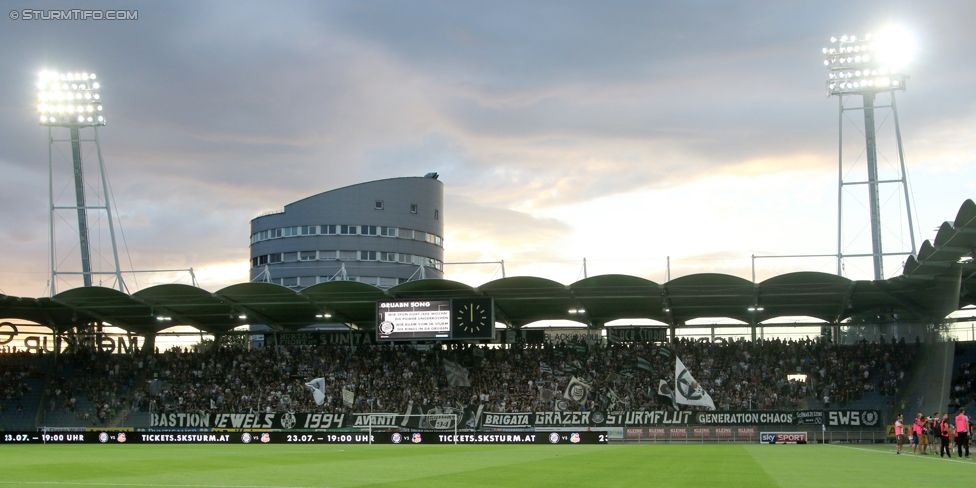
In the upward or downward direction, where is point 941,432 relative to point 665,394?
downward

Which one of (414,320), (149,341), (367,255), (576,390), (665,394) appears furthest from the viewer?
(367,255)

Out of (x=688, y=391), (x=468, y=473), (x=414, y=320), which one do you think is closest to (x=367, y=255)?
(x=414, y=320)

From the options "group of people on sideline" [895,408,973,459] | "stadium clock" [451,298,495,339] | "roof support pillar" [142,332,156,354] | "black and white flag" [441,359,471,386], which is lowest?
"group of people on sideline" [895,408,973,459]

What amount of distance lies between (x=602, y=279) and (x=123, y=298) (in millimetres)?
27451

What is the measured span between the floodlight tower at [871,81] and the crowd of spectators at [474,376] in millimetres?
6987

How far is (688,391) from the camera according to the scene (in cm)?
4419

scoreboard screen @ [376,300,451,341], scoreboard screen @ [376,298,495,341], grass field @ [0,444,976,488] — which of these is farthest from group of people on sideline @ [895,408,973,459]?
scoreboard screen @ [376,300,451,341]

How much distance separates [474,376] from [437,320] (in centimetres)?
618

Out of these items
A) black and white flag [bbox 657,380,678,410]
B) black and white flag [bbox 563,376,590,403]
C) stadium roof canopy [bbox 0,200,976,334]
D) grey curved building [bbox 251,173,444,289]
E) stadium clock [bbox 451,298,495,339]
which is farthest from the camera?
grey curved building [bbox 251,173,444,289]

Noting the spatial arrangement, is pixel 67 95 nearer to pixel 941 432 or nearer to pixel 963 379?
pixel 941 432

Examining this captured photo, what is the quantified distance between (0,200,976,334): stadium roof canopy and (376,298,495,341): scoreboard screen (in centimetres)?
87

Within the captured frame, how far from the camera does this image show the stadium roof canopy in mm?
43688

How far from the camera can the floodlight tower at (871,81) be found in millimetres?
48938

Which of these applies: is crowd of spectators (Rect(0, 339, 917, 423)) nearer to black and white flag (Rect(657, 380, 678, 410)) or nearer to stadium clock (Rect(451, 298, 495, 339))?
black and white flag (Rect(657, 380, 678, 410))
